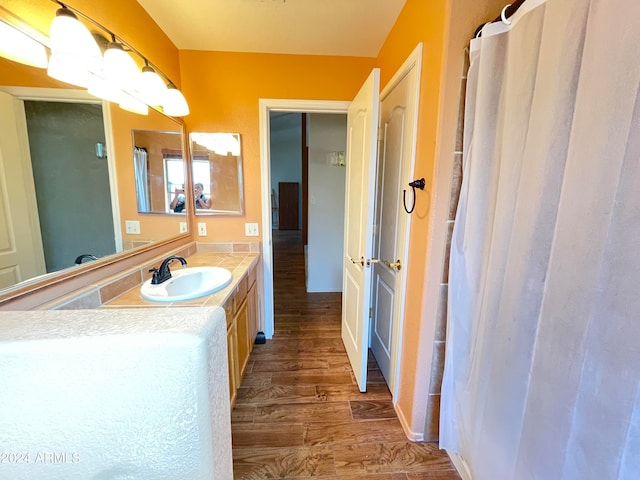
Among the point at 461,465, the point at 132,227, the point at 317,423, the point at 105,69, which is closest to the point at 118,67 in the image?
the point at 105,69

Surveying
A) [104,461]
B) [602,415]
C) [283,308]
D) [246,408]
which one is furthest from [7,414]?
[283,308]

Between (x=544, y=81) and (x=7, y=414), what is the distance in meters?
1.48

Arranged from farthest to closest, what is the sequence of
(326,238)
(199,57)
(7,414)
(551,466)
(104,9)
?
(326,238)
(199,57)
(104,9)
(551,466)
(7,414)

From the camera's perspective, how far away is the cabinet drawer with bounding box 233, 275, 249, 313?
5.26 ft

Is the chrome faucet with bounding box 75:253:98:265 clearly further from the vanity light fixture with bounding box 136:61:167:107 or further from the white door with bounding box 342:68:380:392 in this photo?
the white door with bounding box 342:68:380:392

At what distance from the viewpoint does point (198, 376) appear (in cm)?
49

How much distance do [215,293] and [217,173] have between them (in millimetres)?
1190

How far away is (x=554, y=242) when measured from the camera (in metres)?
0.72

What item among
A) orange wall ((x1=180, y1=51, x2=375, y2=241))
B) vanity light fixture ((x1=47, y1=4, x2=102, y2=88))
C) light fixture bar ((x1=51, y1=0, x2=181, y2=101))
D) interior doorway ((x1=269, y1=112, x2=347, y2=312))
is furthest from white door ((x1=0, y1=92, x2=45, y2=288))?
interior doorway ((x1=269, y1=112, x2=347, y2=312))

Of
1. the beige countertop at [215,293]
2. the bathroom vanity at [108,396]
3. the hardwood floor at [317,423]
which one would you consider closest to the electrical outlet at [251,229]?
the beige countertop at [215,293]

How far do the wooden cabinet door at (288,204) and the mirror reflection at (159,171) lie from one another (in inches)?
281

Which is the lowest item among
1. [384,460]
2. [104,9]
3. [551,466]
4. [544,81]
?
[384,460]

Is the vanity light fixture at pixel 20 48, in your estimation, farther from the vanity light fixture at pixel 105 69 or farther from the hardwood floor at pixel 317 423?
the hardwood floor at pixel 317 423

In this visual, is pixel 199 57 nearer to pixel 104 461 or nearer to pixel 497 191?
pixel 497 191
